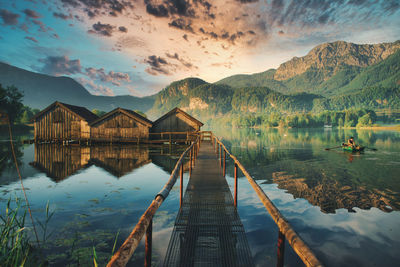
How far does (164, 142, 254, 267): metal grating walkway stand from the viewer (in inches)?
163

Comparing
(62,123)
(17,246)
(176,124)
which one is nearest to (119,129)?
(176,124)

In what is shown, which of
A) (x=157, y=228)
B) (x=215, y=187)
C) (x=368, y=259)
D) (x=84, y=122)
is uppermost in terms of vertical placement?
(x=84, y=122)

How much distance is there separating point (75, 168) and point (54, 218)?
32.4 ft

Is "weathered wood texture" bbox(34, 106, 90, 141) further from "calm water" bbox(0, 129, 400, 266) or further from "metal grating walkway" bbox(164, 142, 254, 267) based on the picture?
→ "metal grating walkway" bbox(164, 142, 254, 267)

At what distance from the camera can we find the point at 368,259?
5.93 meters

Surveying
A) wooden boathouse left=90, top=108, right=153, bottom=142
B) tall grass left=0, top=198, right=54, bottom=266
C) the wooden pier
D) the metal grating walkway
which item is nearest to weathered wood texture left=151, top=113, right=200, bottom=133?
wooden boathouse left=90, top=108, right=153, bottom=142

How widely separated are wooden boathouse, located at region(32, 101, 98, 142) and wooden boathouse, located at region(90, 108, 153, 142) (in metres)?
1.93

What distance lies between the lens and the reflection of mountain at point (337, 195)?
1019cm

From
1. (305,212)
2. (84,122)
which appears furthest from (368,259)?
(84,122)

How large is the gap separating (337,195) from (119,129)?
1235 inches

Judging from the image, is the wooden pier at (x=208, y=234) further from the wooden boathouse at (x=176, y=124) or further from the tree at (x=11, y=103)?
the tree at (x=11, y=103)

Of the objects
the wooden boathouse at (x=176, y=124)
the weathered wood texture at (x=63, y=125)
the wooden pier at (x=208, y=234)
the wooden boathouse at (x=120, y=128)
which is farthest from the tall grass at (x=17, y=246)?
the weathered wood texture at (x=63, y=125)

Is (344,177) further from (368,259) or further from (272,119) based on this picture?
(272,119)

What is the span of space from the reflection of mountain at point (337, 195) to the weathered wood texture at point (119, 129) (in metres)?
24.8
